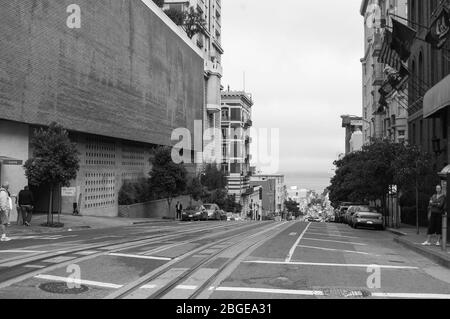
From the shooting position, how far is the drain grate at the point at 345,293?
841 centimetres

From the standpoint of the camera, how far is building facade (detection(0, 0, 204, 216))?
2744 centimetres

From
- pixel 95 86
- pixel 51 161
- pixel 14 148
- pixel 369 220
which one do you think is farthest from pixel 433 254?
pixel 95 86

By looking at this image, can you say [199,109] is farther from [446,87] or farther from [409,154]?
[446,87]

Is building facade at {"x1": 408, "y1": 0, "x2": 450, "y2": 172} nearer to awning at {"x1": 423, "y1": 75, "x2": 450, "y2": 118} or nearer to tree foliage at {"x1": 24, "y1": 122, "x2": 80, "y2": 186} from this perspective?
awning at {"x1": 423, "y1": 75, "x2": 450, "y2": 118}

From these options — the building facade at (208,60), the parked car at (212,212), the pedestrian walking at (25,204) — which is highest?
the building facade at (208,60)

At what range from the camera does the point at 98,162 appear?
129ft

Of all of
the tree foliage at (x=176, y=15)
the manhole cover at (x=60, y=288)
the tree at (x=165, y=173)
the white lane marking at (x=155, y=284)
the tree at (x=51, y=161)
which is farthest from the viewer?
the tree foliage at (x=176, y=15)

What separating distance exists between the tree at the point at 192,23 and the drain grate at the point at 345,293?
6494 cm

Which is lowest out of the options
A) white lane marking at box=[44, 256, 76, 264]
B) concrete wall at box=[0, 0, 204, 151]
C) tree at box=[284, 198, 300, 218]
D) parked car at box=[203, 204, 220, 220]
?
tree at box=[284, 198, 300, 218]

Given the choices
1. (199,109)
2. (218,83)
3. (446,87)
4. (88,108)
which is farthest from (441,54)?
(218,83)

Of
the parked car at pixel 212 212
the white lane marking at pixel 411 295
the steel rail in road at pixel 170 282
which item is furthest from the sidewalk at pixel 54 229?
the white lane marking at pixel 411 295

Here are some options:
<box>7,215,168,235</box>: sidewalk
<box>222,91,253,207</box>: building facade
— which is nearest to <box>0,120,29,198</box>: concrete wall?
<box>7,215,168,235</box>: sidewalk

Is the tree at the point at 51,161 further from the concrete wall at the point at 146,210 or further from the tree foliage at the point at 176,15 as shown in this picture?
the tree foliage at the point at 176,15

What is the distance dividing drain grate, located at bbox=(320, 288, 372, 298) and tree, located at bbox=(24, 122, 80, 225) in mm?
18279
